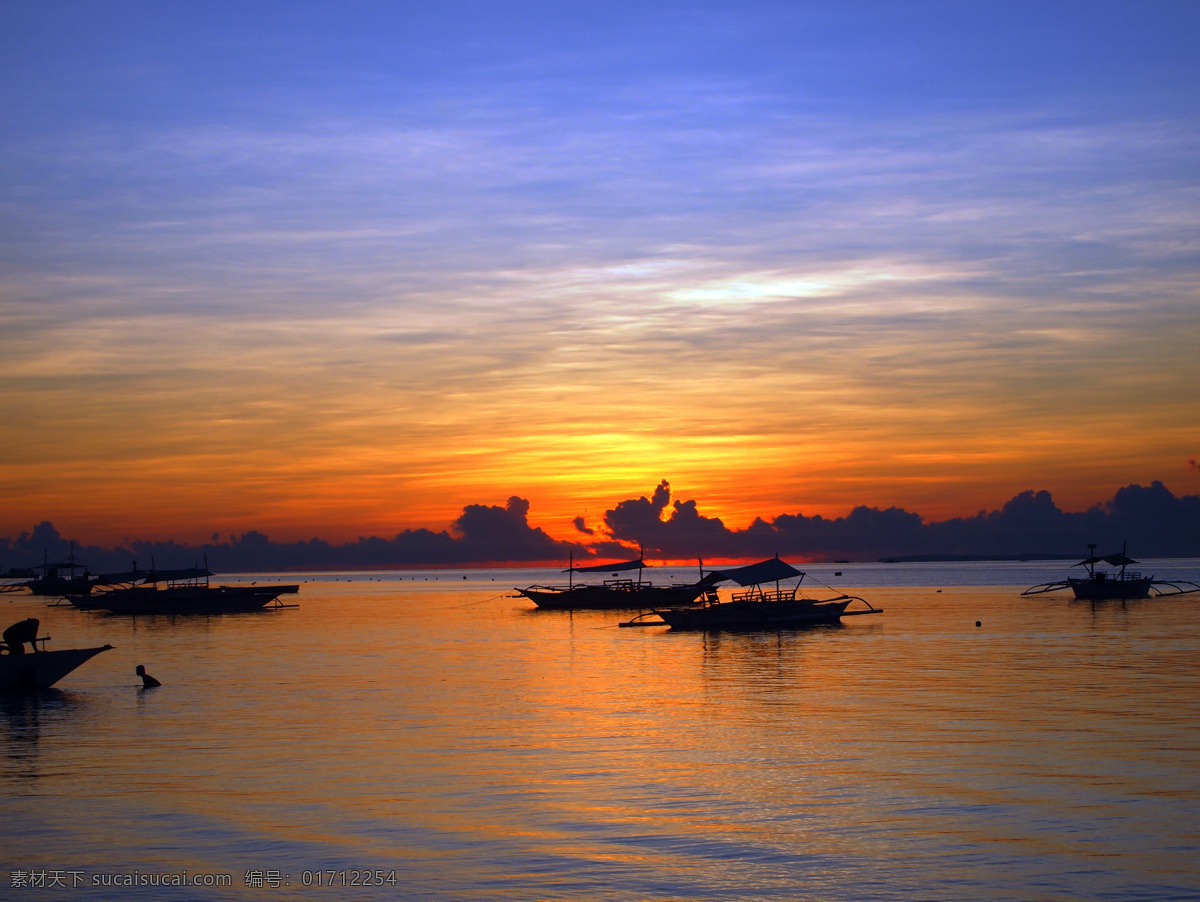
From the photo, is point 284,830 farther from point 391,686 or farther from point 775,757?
point 391,686

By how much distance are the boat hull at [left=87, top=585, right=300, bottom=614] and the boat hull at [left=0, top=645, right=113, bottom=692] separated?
76.4 m

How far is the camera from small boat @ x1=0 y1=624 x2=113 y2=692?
44.3m

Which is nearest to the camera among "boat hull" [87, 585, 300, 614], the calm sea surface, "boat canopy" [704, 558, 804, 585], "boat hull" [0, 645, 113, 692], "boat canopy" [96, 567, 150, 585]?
the calm sea surface

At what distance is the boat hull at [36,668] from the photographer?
4434 centimetres

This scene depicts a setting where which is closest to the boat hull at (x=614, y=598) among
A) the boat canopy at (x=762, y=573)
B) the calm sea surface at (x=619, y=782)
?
the boat canopy at (x=762, y=573)

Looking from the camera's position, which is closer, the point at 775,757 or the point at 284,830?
the point at 284,830

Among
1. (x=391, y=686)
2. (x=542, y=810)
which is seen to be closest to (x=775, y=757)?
(x=542, y=810)

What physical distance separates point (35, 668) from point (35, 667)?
4cm

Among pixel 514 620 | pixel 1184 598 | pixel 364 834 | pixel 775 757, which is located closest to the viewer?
pixel 364 834

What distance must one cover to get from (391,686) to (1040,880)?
1331 inches

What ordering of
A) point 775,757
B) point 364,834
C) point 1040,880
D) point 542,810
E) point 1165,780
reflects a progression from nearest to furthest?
point 1040,880
point 364,834
point 542,810
point 1165,780
point 775,757

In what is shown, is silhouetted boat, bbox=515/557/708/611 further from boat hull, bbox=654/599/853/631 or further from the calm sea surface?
the calm sea surface

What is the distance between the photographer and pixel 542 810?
2350 centimetres

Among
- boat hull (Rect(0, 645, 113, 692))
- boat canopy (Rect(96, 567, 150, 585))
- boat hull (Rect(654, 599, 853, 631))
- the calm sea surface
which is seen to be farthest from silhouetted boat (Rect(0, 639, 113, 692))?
boat canopy (Rect(96, 567, 150, 585))
